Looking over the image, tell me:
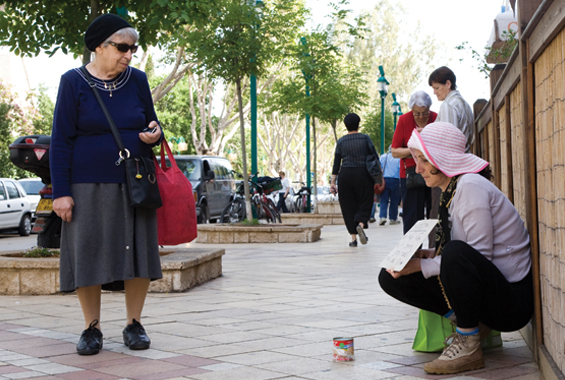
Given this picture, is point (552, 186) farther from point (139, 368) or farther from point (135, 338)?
point (135, 338)

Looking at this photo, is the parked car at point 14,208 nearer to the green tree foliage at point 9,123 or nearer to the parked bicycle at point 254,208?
the parked bicycle at point 254,208

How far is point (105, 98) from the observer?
15.0 ft

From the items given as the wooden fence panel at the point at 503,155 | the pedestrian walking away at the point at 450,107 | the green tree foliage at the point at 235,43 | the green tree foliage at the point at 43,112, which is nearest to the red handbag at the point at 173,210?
the wooden fence panel at the point at 503,155

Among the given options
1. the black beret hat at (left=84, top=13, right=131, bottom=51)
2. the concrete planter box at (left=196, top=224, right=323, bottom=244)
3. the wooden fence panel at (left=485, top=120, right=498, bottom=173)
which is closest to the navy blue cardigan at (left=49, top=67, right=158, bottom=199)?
the black beret hat at (left=84, top=13, right=131, bottom=51)

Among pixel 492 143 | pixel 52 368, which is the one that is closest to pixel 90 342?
pixel 52 368

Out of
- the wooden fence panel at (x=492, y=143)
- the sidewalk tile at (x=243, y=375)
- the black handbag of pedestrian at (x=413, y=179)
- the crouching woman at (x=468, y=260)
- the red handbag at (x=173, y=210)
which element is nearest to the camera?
the crouching woman at (x=468, y=260)

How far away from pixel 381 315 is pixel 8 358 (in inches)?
105

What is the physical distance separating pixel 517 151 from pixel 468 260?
1148 millimetres

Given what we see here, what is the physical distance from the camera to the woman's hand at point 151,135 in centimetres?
459

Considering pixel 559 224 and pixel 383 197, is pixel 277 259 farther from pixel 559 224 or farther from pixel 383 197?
pixel 383 197

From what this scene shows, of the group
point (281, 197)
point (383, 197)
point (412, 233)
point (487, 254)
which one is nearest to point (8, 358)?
point (412, 233)

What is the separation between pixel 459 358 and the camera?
12.1ft

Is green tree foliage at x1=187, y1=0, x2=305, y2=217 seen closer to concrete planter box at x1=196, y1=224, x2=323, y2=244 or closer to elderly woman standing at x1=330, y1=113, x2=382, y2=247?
concrete planter box at x1=196, y1=224, x2=323, y2=244

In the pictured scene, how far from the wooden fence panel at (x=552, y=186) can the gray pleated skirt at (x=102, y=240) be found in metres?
2.41
